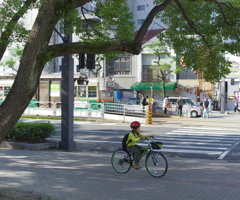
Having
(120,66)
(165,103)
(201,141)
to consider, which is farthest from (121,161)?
(120,66)

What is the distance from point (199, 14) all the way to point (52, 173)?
7.91m

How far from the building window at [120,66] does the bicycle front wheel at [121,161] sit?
3760 centimetres

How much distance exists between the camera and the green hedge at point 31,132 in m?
13.5

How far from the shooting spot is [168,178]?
8352 millimetres

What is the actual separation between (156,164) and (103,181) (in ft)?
4.54

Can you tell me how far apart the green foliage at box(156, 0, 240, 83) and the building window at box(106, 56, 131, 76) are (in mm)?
33123

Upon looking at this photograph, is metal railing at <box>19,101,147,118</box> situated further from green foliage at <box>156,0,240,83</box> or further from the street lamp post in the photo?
green foliage at <box>156,0,240,83</box>

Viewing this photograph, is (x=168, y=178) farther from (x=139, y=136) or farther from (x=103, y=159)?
(x=103, y=159)

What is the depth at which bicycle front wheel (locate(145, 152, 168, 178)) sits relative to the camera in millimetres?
8172

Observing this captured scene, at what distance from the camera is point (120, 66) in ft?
153

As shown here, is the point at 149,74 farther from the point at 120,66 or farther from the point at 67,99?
the point at 67,99

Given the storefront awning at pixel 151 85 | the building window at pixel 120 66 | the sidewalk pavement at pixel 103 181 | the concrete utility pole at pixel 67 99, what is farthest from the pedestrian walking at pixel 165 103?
the sidewalk pavement at pixel 103 181

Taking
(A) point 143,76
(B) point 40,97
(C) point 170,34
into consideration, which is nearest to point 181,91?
(A) point 143,76

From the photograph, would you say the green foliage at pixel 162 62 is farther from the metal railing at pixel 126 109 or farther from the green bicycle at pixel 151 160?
the green bicycle at pixel 151 160
